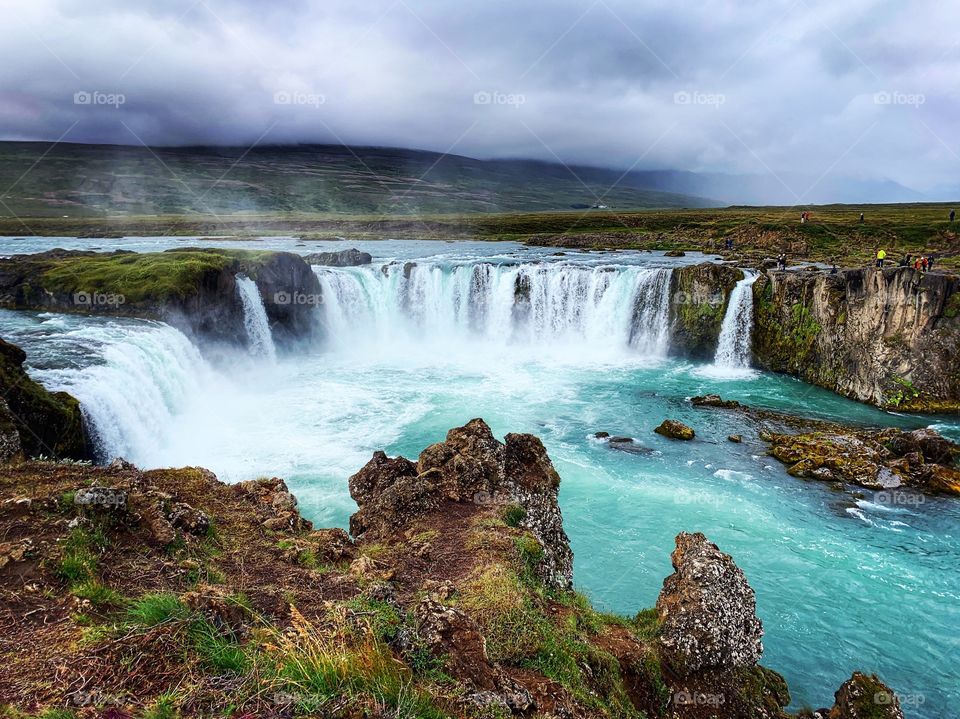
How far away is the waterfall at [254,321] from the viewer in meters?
34.0

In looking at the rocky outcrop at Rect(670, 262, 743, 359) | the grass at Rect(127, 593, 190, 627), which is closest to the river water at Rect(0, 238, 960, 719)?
the rocky outcrop at Rect(670, 262, 743, 359)

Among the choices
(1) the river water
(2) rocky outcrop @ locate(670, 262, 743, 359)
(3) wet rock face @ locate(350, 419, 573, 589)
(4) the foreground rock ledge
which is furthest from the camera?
(2) rocky outcrop @ locate(670, 262, 743, 359)

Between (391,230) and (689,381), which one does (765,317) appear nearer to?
(689,381)

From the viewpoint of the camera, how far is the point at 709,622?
8.89 meters

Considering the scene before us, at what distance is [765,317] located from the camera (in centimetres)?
3338

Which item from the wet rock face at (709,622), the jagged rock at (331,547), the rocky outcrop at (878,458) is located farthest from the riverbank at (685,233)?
the jagged rock at (331,547)

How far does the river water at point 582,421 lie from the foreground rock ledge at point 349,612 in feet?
13.2

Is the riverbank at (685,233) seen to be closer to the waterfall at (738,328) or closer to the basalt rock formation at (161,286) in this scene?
the waterfall at (738,328)

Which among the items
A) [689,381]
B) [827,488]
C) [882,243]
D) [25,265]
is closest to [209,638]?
[827,488]

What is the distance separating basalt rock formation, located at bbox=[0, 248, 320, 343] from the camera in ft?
97.8

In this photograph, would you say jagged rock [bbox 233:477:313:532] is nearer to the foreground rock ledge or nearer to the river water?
the foreground rock ledge

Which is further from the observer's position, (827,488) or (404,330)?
(404,330)

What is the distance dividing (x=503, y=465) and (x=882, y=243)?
6307 cm

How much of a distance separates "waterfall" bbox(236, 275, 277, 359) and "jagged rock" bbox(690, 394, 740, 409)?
25.2 meters
